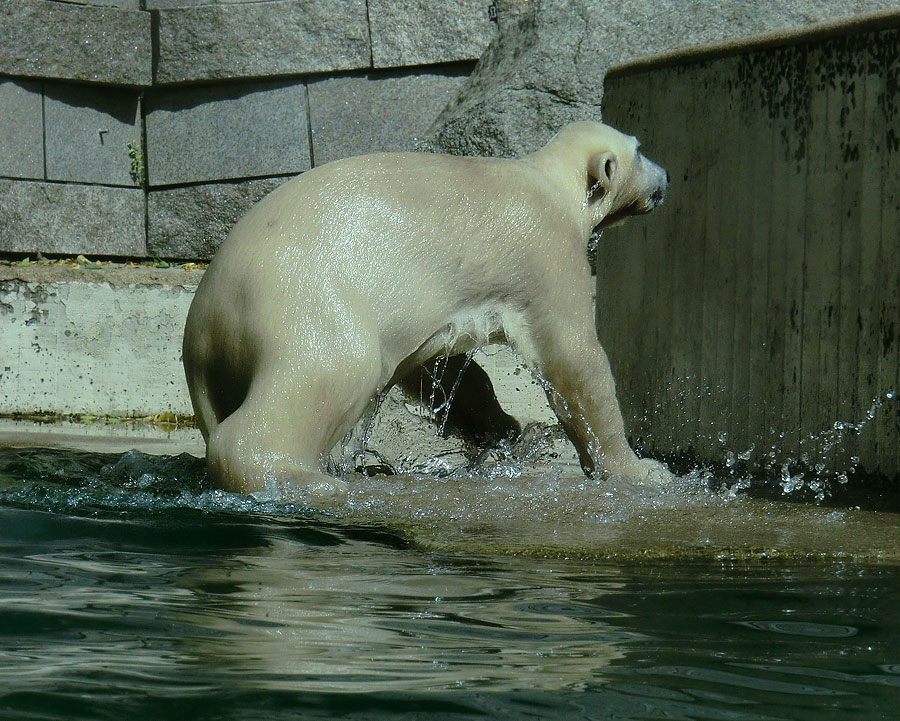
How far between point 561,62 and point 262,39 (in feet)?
8.32

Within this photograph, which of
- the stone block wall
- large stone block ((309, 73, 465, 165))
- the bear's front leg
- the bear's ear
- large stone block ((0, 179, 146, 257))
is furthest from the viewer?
large stone block ((309, 73, 465, 165))

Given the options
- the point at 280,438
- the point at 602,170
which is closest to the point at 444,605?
the point at 280,438

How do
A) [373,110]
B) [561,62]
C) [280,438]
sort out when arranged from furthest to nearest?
1. [373,110]
2. [561,62]
3. [280,438]

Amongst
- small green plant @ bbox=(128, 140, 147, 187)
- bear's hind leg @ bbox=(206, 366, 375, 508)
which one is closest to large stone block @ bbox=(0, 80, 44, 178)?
small green plant @ bbox=(128, 140, 147, 187)

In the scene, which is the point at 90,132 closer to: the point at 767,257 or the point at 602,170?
the point at 602,170

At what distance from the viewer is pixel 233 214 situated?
8539mm

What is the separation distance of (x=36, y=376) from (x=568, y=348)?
12.5ft

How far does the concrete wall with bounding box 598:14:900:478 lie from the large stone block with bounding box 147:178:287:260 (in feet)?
12.3

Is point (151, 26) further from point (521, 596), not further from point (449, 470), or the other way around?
point (521, 596)

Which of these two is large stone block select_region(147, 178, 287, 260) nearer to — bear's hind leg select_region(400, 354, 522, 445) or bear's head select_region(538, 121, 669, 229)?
bear's hind leg select_region(400, 354, 522, 445)

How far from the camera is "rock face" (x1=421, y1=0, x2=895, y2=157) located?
22.1 feet

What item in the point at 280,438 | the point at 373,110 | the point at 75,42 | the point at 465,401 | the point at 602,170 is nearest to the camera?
the point at 280,438

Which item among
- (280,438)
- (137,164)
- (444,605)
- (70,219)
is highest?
(137,164)

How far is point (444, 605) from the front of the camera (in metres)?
2.10
